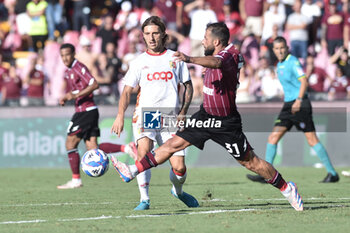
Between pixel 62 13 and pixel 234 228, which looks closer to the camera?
pixel 234 228

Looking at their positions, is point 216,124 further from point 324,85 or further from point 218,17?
point 218,17

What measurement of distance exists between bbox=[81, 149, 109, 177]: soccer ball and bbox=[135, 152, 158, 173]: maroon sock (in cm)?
69

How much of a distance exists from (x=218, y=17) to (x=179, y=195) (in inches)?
500

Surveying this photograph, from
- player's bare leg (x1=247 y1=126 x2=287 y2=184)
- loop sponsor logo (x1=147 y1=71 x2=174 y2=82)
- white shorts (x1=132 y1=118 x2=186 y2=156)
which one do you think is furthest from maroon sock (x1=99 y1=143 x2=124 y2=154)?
loop sponsor logo (x1=147 y1=71 x2=174 y2=82)

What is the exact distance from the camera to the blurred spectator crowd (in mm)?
19344

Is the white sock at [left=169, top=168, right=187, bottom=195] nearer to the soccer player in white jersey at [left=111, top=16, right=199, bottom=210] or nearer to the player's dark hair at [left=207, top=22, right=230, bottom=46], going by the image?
the soccer player in white jersey at [left=111, top=16, right=199, bottom=210]

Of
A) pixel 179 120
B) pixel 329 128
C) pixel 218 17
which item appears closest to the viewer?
pixel 179 120

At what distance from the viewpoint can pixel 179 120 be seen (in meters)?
9.08

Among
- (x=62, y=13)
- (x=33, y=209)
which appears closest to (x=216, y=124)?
(x=33, y=209)

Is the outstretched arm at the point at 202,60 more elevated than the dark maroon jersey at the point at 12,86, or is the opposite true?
the outstretched arm at the point at 202,60

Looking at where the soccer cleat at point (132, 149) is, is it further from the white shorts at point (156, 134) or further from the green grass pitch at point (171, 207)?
the white shorts at point (156, 134)

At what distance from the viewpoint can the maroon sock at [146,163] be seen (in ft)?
27.6

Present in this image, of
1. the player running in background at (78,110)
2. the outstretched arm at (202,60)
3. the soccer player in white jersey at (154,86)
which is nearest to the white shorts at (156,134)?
the soccer player in white jersey at (154,86)

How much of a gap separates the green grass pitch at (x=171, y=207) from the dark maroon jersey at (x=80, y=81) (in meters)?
1.50
